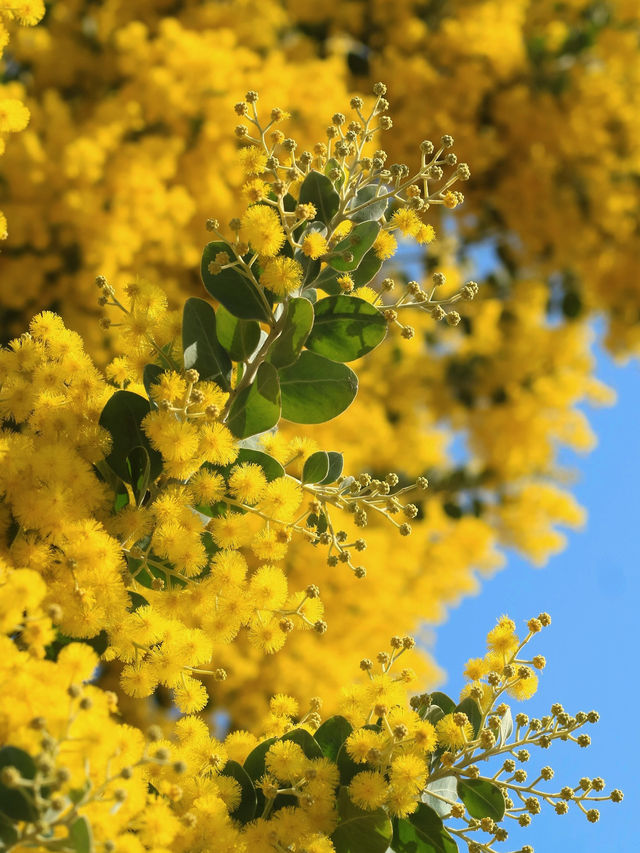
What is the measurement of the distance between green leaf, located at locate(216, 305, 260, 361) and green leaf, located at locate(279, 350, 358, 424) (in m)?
0.07

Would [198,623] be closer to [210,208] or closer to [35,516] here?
[35,516]

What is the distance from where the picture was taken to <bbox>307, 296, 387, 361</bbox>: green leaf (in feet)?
5.08

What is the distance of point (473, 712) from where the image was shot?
1519 millimetres

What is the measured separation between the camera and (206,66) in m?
4.23

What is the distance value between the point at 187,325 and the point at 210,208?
9.90ft

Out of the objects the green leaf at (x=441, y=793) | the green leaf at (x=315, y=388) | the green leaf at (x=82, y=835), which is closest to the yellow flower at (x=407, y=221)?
the green leaf at (x=315, y=388)

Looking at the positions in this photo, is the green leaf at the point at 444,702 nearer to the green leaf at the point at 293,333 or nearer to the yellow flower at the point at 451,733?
the yellow flower at the point at 451,733

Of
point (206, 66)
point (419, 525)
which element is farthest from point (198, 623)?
point (419, 525)

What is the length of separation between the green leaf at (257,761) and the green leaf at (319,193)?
82 cm

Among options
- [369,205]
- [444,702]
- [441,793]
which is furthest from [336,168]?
[441,793]

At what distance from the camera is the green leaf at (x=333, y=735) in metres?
1.49

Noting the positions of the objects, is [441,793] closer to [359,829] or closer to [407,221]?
[359,829]

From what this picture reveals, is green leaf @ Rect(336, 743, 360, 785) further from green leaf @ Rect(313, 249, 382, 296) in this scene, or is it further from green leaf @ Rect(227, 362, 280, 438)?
green leaf @ Rect(313, 249, 382, 296)

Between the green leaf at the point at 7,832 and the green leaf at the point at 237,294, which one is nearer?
the green leaf at the point at 7,832
